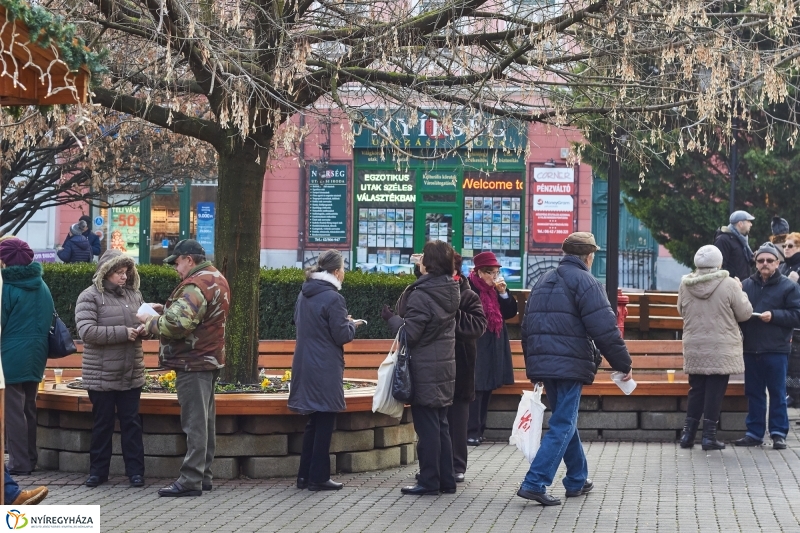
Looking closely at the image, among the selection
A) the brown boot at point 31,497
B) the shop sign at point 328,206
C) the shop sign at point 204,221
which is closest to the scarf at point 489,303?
the brown boot at point 31,497

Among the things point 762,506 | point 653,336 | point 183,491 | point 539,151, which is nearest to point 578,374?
point 762,506

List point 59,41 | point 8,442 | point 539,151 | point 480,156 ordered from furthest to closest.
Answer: point 539,151, point 480,156, point 8,442, point 59,41

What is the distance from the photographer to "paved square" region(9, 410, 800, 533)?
7.28 m

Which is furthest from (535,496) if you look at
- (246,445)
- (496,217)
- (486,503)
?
(496,217)

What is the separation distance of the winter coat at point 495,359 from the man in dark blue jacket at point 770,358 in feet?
6.66

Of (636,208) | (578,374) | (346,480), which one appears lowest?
(346,480)

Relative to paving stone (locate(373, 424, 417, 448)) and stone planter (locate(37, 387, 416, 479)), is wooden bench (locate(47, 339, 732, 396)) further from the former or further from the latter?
stone planter (locate(37, 387, 416, 479))

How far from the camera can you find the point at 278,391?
970cm

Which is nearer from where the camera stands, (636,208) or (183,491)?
(183,491)

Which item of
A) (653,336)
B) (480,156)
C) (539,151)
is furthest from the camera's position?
(539,151)

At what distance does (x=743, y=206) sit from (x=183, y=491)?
16.1 meters

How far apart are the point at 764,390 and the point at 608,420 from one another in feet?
4.53

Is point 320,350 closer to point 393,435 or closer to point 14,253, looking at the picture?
point 393,435

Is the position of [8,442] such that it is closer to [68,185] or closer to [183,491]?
[183,491]
